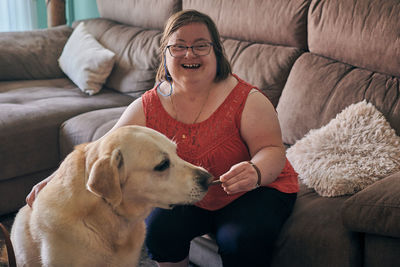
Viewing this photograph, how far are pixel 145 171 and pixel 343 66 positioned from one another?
1291 mm

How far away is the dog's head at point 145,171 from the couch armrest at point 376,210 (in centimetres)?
46

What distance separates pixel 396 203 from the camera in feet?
4.40

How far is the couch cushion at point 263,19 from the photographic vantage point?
2362mm

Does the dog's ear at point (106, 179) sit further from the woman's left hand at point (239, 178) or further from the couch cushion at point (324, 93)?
the couch cushion at point (324, 93)

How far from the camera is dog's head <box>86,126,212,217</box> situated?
1.30 metres

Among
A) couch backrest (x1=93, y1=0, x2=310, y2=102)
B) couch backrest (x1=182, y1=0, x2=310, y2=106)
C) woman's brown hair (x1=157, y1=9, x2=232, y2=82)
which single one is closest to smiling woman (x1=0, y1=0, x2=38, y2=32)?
couch backrest (x1=93, y1=0, x2=310, y2=102)

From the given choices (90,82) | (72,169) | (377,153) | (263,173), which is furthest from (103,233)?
(90,82)

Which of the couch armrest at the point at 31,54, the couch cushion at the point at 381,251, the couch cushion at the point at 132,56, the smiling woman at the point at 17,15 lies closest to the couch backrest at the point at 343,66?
the couch cushion at the point at 381,251

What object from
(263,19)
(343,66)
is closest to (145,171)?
(343,66)

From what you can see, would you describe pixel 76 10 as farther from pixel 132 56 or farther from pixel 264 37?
pixel 264 37

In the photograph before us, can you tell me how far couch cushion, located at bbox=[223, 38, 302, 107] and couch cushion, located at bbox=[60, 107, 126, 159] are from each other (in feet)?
2.59

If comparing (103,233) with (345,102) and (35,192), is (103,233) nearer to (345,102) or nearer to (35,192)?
(35,192)

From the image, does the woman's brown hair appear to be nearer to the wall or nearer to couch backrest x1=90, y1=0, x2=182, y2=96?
couch backrest x1=90, y1=0, x2=182, y2=96

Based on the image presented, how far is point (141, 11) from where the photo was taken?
3424 mm
